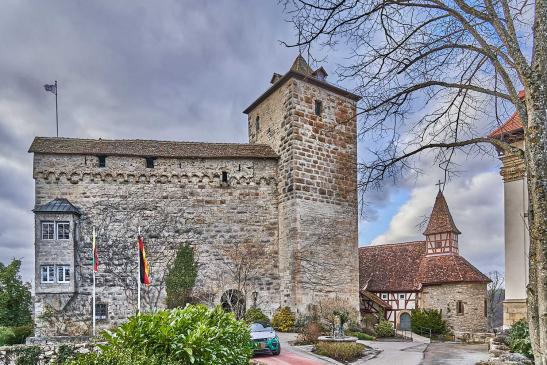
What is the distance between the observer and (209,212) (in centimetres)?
2317

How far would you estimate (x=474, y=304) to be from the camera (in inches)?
1097

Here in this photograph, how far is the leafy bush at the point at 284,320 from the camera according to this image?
20.8 meters

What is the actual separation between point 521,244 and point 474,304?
36.9 feet

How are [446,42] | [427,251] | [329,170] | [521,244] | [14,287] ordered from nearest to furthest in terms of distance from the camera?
[446,42]
[521,244]
[329,170]
[14,287]
[427,251]

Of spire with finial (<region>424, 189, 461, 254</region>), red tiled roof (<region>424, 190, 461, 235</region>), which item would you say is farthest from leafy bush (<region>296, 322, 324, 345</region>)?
red tiled roof (<region>424, 190, 461, 235</region>)

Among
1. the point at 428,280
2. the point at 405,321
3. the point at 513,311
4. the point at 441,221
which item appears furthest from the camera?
the point at 441,221

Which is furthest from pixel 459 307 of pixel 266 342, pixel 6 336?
pixel 6 336

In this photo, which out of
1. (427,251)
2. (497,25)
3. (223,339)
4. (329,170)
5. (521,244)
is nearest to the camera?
(497,25)

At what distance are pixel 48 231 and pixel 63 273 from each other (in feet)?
6.57

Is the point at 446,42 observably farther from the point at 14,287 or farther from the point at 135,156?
the point at 14,287

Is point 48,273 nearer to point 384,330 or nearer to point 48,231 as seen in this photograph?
point 48,231

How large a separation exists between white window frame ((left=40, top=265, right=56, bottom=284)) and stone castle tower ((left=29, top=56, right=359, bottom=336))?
0.14 ft

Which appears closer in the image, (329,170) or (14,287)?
(329,170)

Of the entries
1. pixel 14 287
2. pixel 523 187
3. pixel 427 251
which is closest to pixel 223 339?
pixel 523 187
